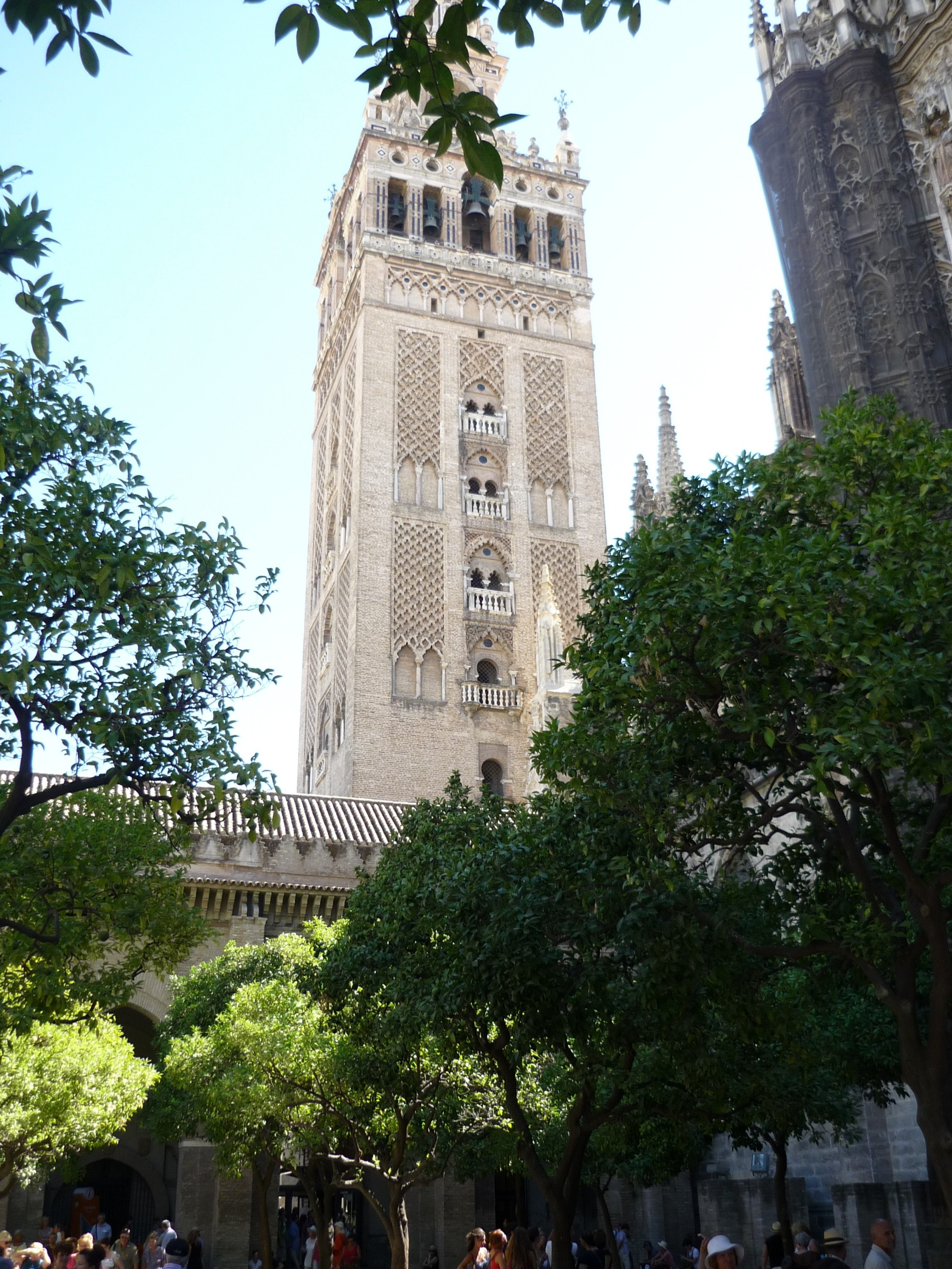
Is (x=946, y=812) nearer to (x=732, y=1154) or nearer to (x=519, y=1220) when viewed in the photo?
(x=732, y=1154)

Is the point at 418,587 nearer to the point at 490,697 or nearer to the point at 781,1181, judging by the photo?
the point at 490,697

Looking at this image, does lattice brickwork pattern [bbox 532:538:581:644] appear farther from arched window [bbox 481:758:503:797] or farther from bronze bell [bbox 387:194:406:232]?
bronze bell [bbox 387:194:406:232]

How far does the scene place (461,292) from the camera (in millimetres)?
41625

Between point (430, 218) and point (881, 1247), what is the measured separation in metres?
40.6

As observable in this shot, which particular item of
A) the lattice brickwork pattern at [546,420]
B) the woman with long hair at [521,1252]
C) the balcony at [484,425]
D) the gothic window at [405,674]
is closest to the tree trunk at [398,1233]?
the woman with long hair at [521,1252]

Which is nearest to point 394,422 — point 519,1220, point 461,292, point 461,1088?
point 461,292

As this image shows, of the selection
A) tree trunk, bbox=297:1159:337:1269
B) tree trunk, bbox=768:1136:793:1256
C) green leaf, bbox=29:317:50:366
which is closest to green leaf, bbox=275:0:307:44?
green leaf, bbox=29:317:50:366

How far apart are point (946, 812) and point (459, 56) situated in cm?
651

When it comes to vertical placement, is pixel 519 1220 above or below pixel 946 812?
below

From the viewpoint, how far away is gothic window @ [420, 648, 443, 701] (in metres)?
35.6

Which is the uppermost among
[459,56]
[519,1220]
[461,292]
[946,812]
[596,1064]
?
[461,292]

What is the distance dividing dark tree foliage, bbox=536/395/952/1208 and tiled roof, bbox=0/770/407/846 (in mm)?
14724

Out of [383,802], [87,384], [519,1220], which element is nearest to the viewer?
[87,384]

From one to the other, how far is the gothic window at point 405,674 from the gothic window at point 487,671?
223 cm
